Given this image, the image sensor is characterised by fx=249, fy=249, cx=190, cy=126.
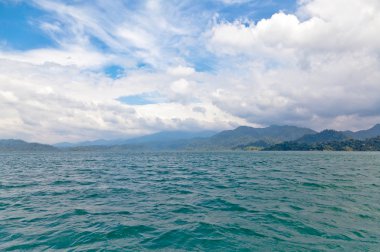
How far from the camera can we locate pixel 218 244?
13398 millimetres

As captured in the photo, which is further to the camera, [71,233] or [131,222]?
[131,222]

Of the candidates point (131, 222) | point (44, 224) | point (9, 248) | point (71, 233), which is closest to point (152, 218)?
point (131, 222)

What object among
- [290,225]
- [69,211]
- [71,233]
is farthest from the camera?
[69,211]

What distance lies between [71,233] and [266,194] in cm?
1940

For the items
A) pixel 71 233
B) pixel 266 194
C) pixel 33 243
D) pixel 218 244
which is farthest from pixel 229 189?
pixel 33 243

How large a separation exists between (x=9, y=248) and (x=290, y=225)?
16.3 metres

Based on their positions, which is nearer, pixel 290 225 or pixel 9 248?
pixel 9 248

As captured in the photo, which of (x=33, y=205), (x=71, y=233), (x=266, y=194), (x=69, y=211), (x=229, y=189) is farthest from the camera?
(x=229, y=189)

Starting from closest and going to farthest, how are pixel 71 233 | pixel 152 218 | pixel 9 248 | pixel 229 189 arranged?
pixel 9 248 < pixel 71 233 < pixel 152 218 < pixel 229 189

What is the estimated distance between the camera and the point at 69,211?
→ 2033 cm

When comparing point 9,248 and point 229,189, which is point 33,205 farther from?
point 229,189

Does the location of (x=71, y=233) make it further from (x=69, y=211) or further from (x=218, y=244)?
(x=218, y=244)

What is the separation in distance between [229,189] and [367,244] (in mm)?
18005

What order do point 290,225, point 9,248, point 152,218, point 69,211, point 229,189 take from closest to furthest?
1. point 9,248
2. point 290,225
3. point 152,218
4. point 69,211
5. point 229,189
